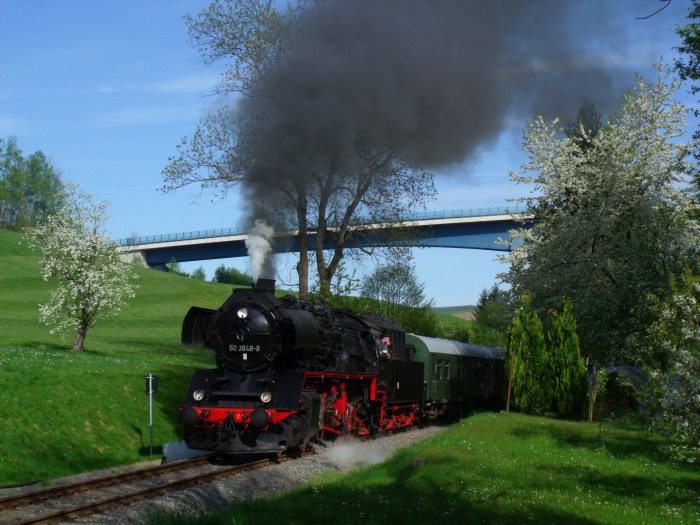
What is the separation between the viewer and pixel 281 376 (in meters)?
16.8

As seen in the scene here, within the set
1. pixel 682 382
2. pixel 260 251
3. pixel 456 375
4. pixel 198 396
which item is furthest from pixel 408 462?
pixel 456 375

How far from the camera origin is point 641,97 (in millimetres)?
32344

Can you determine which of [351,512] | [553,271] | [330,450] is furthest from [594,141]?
[351,512]

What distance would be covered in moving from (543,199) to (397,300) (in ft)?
69.4

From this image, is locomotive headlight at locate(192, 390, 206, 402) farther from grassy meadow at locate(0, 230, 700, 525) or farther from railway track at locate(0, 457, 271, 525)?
grassy meadow at locate(0, 230, 700, 525)

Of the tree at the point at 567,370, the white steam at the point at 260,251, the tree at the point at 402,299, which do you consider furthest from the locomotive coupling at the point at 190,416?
the tree at the point at 402,299

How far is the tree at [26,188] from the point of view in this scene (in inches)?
3989

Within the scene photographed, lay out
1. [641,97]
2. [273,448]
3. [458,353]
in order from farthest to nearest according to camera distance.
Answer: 1. [641,97]
2. [458,353]
3. [273,448]

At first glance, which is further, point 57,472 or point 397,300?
point 397,300

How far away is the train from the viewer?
16.2 meters

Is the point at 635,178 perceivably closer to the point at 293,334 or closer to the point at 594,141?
the point at 594,141

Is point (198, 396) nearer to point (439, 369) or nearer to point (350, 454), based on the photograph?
point (350, 454)

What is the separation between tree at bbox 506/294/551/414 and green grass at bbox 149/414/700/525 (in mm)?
7997

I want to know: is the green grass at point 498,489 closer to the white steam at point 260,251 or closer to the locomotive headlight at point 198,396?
the locomotive headlight at point 198,396
